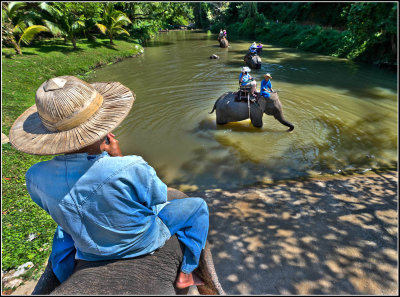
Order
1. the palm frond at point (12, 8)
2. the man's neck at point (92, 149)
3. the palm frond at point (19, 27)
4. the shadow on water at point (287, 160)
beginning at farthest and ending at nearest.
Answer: the palm frond at point (19, 27)
the palm frond at point (12, 8)
the shadow on water at point (287, 160)
the man's neck at point (92, 149)

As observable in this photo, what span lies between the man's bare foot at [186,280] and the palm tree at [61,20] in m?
19.7

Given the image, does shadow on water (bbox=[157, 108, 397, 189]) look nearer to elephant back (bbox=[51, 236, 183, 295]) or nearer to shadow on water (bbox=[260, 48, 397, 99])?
elephant back (bbox=[51, 236, 183, 295])

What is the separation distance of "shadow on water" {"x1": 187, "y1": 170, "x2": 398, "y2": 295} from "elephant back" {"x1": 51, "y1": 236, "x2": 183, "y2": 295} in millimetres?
1850

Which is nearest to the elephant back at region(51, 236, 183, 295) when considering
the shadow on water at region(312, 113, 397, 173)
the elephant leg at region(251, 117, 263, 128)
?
the shadow on water at region(312, 113, 397, 173)

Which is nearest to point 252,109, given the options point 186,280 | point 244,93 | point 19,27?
point 244,93

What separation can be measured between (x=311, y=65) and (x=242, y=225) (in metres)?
15.5

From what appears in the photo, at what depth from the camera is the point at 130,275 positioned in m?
1.46

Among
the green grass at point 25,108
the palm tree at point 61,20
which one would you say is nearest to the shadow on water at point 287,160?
the green grass at point 25,108

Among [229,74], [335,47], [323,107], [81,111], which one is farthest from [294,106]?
[335,47]

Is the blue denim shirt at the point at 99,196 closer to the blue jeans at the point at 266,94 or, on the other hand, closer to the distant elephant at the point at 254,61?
the blue jeans at the point at 266,94

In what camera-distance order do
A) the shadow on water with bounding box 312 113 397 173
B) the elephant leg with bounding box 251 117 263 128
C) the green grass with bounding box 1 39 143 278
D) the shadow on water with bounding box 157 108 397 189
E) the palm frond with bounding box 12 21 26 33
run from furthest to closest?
Result: the palm frond with bounding box 12 21 26 33, the elephant leg with bounding box 251 117 263 128, the shadow on water with bounding box 312 113 397 173, the shadow on water with bounding box 157 108 397 189, the green grass with bounding box 1 39 143 278

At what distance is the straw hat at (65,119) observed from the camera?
1.35m

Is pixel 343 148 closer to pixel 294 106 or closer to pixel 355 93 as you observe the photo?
pixel 294 106

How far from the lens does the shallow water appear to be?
601 cm
